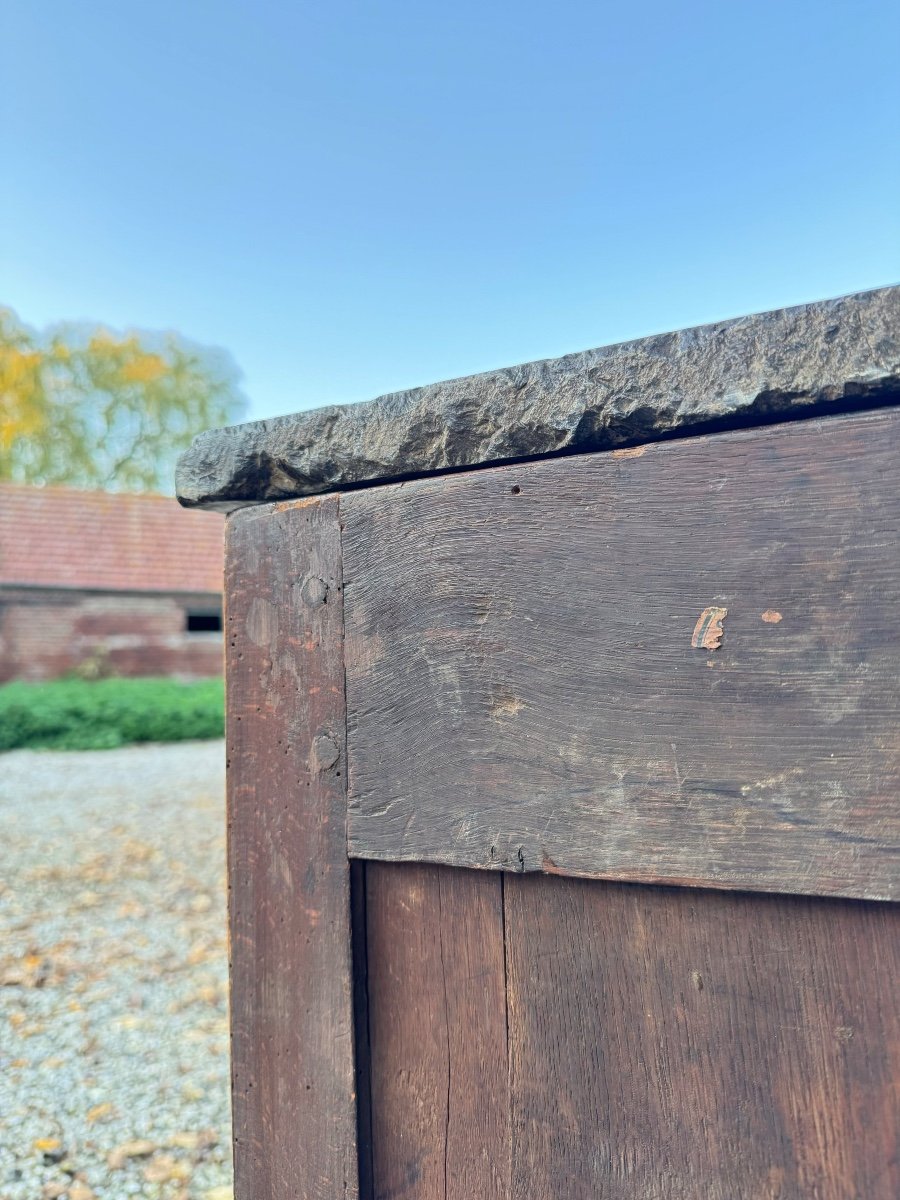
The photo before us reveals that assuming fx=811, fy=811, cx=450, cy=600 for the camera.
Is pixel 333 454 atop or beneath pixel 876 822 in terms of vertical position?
atop

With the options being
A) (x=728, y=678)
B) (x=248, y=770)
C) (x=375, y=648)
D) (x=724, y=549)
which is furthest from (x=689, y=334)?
(x=248, y=770)

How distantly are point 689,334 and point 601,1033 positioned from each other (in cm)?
74

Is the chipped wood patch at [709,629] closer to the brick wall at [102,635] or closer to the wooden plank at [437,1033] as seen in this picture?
the wooden plank at [437,1033]

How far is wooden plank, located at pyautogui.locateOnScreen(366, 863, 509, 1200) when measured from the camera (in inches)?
36.4

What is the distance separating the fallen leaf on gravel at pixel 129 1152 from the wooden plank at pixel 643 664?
2507 mm

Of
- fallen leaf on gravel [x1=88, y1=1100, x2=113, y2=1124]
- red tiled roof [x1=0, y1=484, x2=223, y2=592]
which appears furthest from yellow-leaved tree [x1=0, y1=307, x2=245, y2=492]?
fallen leaf on gravel [x1=88, y1=1100, x2=113, y2=1124]

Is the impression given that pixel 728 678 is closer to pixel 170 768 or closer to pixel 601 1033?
pixel 601 1033

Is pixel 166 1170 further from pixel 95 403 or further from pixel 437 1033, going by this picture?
pixel 95 403

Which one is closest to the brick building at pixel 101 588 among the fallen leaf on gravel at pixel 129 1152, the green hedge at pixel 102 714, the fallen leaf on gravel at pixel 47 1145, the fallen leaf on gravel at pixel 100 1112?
the green hedge at pixel 102 714

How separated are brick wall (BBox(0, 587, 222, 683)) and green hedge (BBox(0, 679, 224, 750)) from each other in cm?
102

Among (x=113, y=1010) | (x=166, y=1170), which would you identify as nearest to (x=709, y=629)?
(x=166, y=1170)

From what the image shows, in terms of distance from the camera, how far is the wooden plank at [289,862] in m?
0.97

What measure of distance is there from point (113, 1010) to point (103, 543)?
15.7 meters

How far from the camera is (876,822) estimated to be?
73 centimetres
